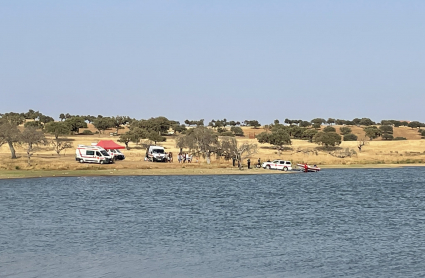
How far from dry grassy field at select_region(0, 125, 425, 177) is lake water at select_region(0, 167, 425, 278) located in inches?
467

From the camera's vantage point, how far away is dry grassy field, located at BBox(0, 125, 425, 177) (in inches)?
2955

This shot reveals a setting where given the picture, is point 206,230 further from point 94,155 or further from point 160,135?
point 160,135

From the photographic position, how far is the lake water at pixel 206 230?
922 inches

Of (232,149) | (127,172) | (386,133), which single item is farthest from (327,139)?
(127,172)

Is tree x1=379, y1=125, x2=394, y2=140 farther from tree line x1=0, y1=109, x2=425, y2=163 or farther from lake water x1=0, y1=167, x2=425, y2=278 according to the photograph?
lake water x1=0, y1=167, x2=425, y2=278

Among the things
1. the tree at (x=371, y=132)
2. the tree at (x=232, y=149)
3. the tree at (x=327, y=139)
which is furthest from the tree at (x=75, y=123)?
the tree at (x=371, y=132)

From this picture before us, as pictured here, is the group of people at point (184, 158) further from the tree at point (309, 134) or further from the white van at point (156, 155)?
the tree at point (309, 134)

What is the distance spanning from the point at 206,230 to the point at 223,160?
59624 millimetres

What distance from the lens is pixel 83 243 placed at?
93.7 feet

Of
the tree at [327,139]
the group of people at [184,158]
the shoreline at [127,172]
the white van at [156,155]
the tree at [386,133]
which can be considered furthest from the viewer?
the tree at [386,133]

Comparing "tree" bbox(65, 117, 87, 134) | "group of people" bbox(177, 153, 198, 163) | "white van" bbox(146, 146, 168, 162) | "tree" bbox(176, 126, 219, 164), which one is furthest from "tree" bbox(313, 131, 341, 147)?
"tree" bbox(65, 117, 87, 134)

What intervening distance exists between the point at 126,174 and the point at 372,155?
6771 centimetres

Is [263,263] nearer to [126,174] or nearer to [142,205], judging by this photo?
[142,205]

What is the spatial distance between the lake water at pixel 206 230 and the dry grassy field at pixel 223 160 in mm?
11858
